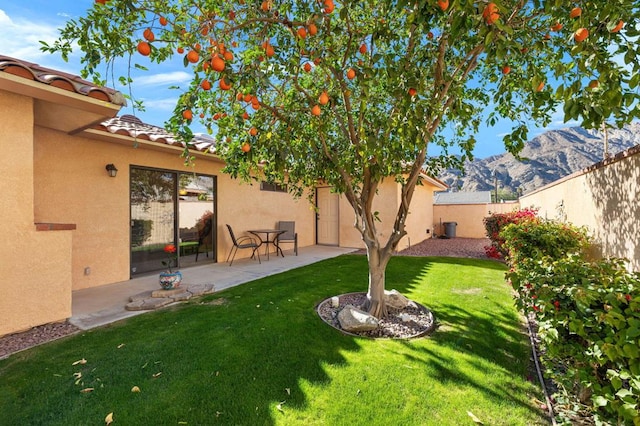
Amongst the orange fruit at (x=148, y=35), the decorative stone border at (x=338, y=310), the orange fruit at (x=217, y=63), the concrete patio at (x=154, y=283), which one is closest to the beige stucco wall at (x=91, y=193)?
the concrete patio at (x=154, y=283)

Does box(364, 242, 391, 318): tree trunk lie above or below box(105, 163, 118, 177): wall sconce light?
below

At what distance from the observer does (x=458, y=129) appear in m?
4.19

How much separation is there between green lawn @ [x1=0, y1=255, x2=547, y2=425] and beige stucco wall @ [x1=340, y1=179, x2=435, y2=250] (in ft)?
20.8

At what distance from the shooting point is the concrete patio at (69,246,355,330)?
4.67 m

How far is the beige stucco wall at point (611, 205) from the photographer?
3.39 metres

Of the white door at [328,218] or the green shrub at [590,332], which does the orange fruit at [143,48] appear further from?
the white door at [328,218]

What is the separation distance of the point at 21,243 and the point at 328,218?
996 centimetres

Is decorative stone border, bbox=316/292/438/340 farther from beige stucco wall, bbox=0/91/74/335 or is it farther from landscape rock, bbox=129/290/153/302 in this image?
beige stucco wall, bbox=0/91/74/335

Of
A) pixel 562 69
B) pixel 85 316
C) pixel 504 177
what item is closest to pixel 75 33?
pixel 562 69

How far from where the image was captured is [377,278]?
14.6ft

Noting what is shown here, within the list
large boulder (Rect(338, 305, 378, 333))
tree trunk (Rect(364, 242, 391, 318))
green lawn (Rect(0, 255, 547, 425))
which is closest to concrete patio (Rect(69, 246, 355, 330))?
green lawn (Rect(0, 255, 547, 425))

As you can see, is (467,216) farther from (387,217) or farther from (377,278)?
(377,278)

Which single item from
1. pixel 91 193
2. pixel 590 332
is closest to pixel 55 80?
pixel 91 193

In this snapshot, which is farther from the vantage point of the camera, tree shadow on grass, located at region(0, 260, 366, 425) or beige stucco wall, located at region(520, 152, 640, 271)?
beige stucco wall, located at region(520, 152, 640, 271)
